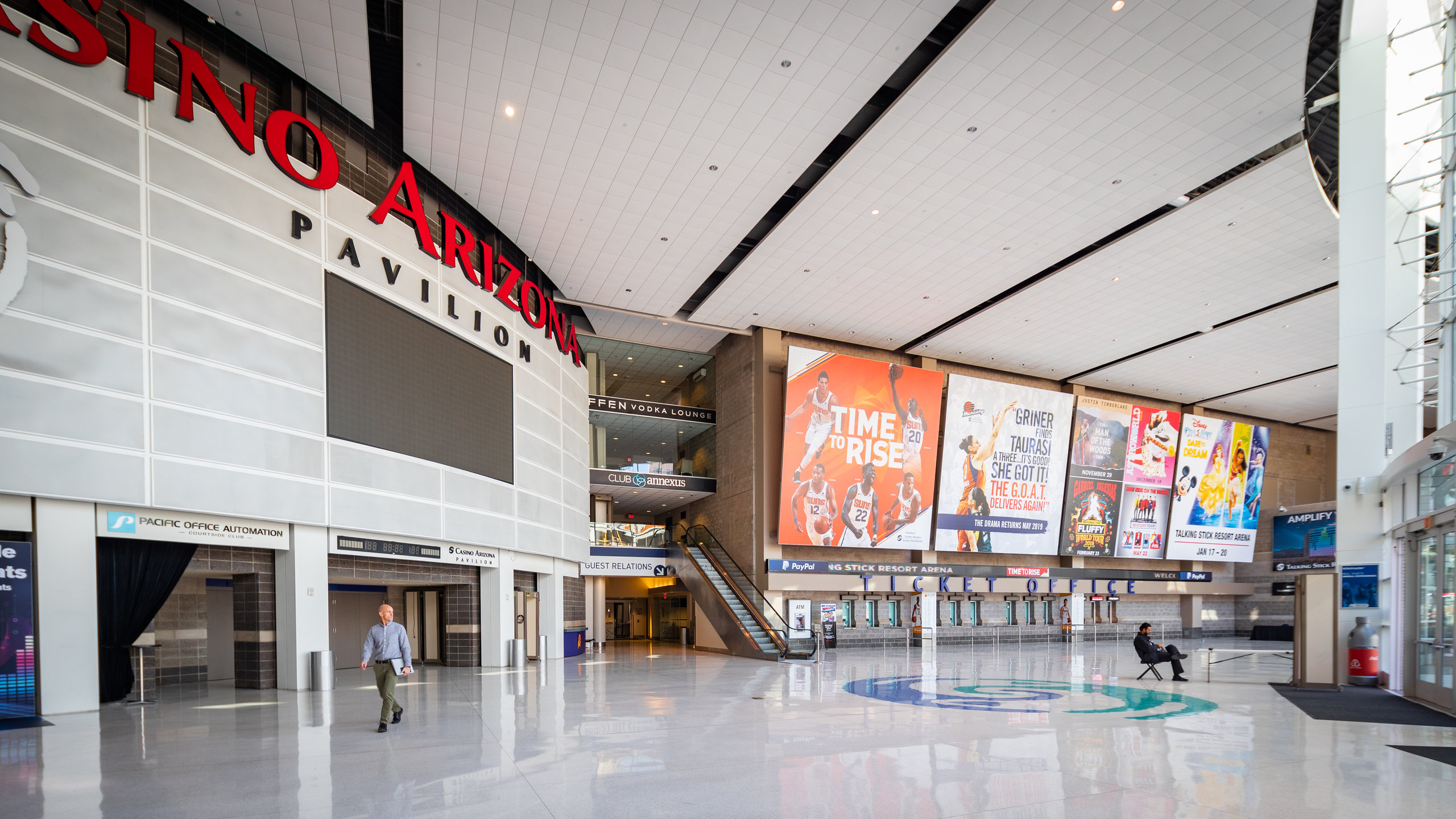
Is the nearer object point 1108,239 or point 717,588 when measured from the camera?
point 1108,239

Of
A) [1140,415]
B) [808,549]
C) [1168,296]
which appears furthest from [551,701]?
[1140,415]

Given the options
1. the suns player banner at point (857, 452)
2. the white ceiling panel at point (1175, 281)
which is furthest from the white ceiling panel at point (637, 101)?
the white ceiling panel at point (1175, 281)

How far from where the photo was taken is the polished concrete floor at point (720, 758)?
5.92 meters

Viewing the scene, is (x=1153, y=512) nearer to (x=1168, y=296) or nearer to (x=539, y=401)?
(x=1168, y=296)

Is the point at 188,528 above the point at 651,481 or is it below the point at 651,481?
above

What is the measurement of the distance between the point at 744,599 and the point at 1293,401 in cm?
2766

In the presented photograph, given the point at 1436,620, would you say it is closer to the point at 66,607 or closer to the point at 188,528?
the point at 188,528

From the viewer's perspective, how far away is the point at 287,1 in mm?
12227

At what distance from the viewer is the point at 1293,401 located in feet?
124

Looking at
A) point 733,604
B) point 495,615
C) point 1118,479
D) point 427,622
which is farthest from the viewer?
point 1118,479

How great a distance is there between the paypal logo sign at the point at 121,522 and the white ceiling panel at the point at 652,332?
15570 mm

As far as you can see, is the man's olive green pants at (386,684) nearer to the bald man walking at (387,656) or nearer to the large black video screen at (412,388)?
the bald man walking at (387,656)

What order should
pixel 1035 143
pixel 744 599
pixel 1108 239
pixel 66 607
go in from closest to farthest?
1. pixel 66 607
2. pixel 1035 143
3. pixel 1108 239
4. pixel 744 599

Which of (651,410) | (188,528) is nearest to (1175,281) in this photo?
(651,410)
